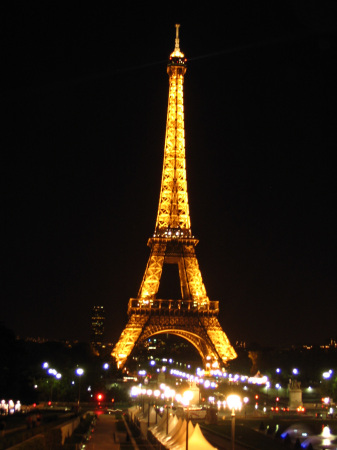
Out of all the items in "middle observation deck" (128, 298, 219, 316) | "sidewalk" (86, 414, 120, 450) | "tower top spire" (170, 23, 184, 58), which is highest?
"tower top spire" (170, 23, 184, 58)

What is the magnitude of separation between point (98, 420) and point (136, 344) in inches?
1144

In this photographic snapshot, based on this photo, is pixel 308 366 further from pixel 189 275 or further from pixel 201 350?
pixel 189 275

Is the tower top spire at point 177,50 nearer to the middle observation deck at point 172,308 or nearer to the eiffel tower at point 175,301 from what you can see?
the eiffel tower at point 175,301

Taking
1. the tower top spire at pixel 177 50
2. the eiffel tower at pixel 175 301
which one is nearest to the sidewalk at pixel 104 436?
the eiffel tower at pixel 175 301

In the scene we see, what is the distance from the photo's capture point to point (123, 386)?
3465 inches

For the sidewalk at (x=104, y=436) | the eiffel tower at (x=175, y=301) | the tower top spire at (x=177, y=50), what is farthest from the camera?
the tower top spire at (x=177, y=50)

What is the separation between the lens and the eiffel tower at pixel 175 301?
287 ft

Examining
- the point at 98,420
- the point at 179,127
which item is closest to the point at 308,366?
the point at 179,127

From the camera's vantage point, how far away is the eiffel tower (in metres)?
87.4

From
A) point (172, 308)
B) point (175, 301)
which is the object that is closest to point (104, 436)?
point (172, 308)

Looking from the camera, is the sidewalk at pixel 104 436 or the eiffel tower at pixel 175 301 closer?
the sidewalk at pixel 104 436

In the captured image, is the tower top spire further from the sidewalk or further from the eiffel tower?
the sidewalk

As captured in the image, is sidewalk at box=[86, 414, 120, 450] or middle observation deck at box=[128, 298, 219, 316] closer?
sidewalk at box=[86, 414, 120, 450]

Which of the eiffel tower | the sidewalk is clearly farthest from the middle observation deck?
the sidewalk
